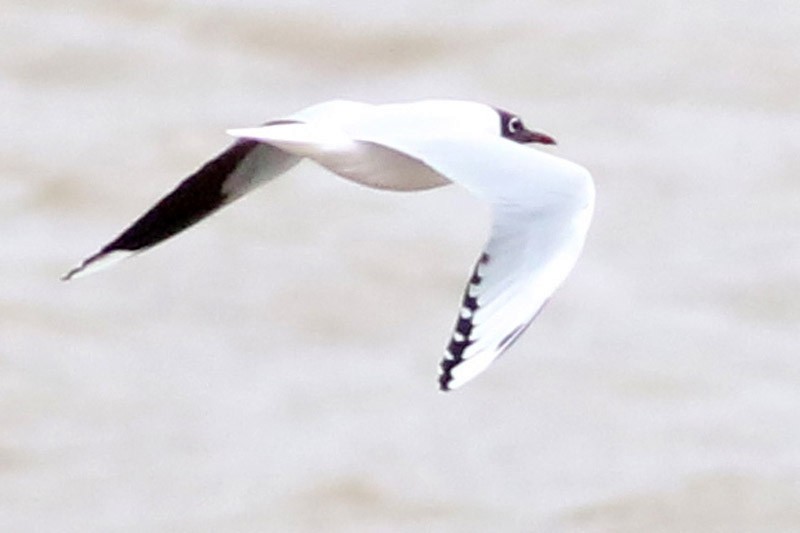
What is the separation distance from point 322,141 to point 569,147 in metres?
2.72

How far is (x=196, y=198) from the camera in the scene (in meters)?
2.83

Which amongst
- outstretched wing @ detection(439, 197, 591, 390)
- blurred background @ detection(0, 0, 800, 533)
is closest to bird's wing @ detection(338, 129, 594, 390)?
outstretched wing @ detection(439, 197, 591, 390)

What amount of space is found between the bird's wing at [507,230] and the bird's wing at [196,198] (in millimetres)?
257

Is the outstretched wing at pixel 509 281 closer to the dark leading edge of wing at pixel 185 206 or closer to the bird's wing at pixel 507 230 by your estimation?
the bird's wing at pixel 507 230

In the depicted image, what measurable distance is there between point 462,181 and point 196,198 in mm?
429

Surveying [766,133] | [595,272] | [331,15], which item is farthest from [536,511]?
[331,15]

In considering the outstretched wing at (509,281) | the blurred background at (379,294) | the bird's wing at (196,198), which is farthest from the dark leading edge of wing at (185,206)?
the blurred background at (379,294)

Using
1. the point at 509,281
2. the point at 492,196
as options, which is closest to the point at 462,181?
the point at 492,196

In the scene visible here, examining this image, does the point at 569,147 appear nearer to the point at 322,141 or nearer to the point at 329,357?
the point at 329,357

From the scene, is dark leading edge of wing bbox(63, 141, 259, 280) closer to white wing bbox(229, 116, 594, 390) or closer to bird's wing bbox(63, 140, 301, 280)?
bird's wing bbox(63, 140, 301, 280)

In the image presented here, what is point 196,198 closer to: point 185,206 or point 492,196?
point 185,206

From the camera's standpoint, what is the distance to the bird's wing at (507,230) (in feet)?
7.68

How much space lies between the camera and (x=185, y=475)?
4496 millimetres

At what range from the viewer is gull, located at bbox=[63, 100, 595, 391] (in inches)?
93.3
